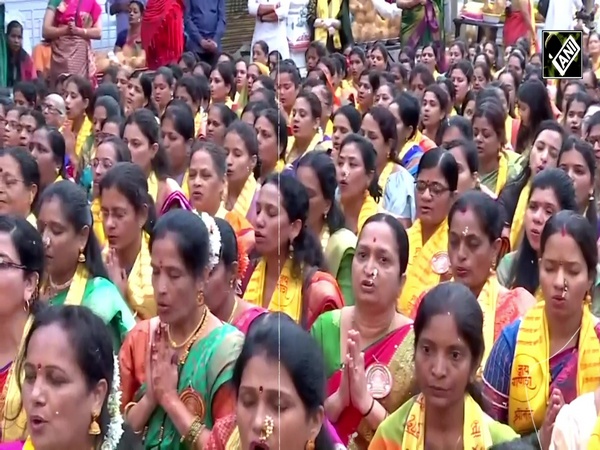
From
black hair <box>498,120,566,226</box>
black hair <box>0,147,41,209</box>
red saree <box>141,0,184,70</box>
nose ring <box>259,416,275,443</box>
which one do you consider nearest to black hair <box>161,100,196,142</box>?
black hair <box>0,147,41,209</box>

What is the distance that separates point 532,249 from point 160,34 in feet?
26.6

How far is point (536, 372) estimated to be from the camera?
11.3ft

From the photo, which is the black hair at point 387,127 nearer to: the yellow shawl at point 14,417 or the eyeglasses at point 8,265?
the eyeglasses at point 8,265

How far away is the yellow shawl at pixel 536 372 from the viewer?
3.41 metres

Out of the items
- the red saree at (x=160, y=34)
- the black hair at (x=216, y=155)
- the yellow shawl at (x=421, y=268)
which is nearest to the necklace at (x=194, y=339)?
the yellow shawl at (x=421, y=268)

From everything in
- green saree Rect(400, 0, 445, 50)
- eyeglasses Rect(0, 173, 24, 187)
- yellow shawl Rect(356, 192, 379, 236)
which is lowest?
green saree Rect(400, 0, 445, 50)

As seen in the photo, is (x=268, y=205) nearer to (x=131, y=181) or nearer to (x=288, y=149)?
(x=131, y=181)

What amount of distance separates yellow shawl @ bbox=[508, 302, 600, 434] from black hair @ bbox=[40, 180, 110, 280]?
4.51ft

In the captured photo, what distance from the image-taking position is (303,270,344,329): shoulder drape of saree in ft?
13.6

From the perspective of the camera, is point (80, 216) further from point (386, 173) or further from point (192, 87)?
point (192, 87)

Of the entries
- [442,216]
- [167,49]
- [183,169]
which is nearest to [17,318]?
[442,216]

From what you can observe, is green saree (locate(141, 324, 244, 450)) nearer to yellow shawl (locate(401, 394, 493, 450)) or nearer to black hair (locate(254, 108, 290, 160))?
yellow shawl (locate(401, 394, 493, 450))

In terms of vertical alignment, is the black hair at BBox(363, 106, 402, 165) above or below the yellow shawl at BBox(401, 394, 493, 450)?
below

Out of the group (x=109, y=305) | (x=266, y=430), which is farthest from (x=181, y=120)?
(x=266, y=430)
